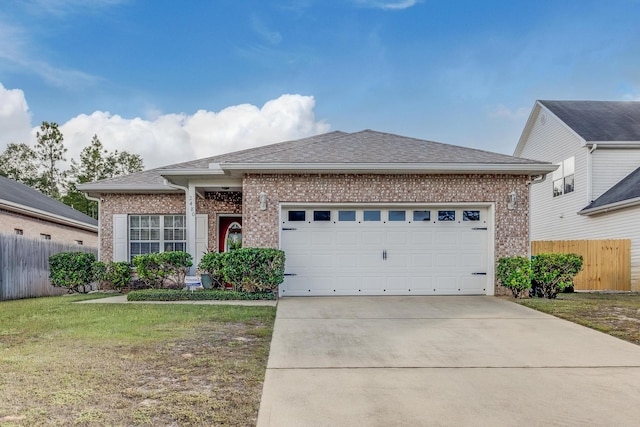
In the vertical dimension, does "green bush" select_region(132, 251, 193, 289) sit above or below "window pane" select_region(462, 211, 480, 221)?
below

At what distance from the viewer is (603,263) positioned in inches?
586

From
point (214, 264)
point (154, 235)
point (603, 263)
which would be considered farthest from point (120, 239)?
point (603, 263)

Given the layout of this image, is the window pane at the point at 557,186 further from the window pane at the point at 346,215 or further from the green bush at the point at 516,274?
the window pane at the point at 346,215

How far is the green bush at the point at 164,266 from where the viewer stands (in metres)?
10.8

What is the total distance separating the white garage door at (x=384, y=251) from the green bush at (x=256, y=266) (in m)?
0.74

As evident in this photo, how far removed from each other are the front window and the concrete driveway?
628cm

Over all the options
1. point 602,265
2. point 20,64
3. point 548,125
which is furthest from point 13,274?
point 548,125

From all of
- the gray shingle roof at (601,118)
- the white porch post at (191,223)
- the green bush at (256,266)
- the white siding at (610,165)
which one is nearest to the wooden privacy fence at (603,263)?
the white siding at (610,165)

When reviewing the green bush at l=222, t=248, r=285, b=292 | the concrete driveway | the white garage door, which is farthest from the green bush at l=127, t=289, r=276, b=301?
the concrete driveway

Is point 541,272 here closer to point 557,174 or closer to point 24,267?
point 557,174

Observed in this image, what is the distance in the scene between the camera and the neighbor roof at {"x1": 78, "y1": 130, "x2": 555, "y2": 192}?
1027 cm

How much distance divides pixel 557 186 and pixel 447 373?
16.6m

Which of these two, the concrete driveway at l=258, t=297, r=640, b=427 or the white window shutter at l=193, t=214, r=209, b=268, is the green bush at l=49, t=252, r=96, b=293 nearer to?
the white window shutter at l=193, t=214, r=209, b=268

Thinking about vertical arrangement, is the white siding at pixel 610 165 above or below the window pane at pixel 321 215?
above
